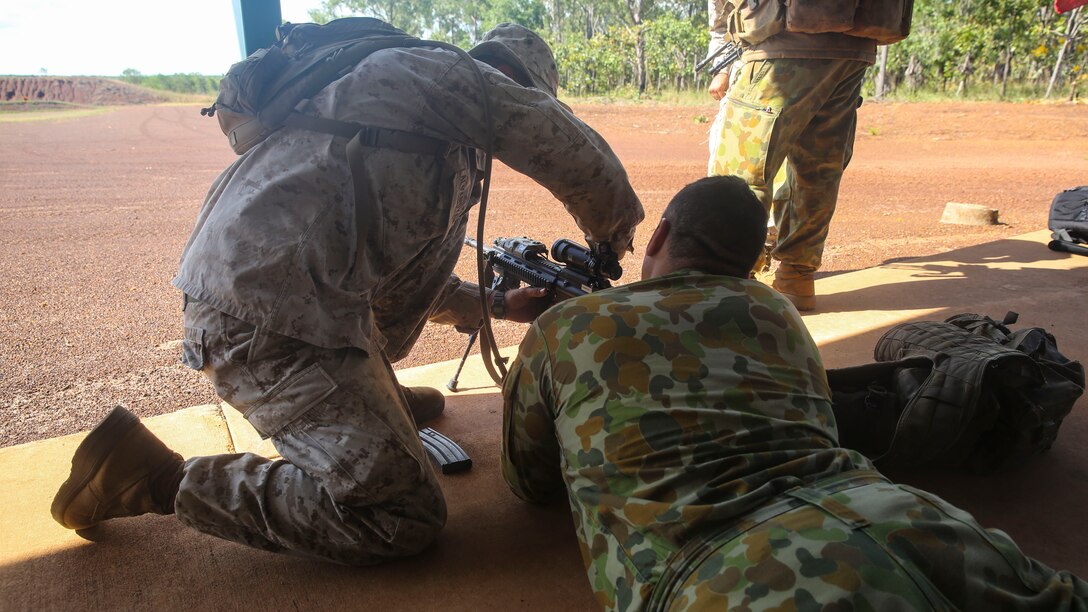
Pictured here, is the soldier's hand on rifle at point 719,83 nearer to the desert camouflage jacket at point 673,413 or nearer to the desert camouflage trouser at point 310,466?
the desert camouflage jacket at point 673,413

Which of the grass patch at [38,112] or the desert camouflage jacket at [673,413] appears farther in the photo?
the grass patch at [38,112]

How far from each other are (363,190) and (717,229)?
927 mm

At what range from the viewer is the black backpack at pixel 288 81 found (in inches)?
78.5

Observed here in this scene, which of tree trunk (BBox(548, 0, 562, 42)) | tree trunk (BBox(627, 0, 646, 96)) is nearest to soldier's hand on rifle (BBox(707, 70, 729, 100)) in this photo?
tree trunk (BBox(627, 0, 646, 96))

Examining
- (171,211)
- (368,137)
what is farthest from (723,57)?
(171,211)

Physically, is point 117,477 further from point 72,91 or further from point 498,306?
point 72,91

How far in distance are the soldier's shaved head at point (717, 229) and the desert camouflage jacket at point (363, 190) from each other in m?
0.59

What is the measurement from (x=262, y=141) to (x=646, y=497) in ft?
4.63

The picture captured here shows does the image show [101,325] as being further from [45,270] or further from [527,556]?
[527,556]

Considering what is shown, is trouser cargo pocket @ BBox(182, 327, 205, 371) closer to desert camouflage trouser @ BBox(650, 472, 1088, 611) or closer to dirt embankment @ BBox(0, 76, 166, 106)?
desert camouflage trouser @ BBox(650, 472, 1088, 611)

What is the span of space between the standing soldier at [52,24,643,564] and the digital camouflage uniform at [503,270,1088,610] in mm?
484

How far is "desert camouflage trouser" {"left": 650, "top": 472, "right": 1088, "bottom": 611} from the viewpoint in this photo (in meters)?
1.19

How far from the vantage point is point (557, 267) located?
261 centimetres

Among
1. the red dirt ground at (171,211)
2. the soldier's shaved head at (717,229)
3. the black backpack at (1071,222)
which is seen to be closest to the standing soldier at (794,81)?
the red dirt ground at (171,211)
